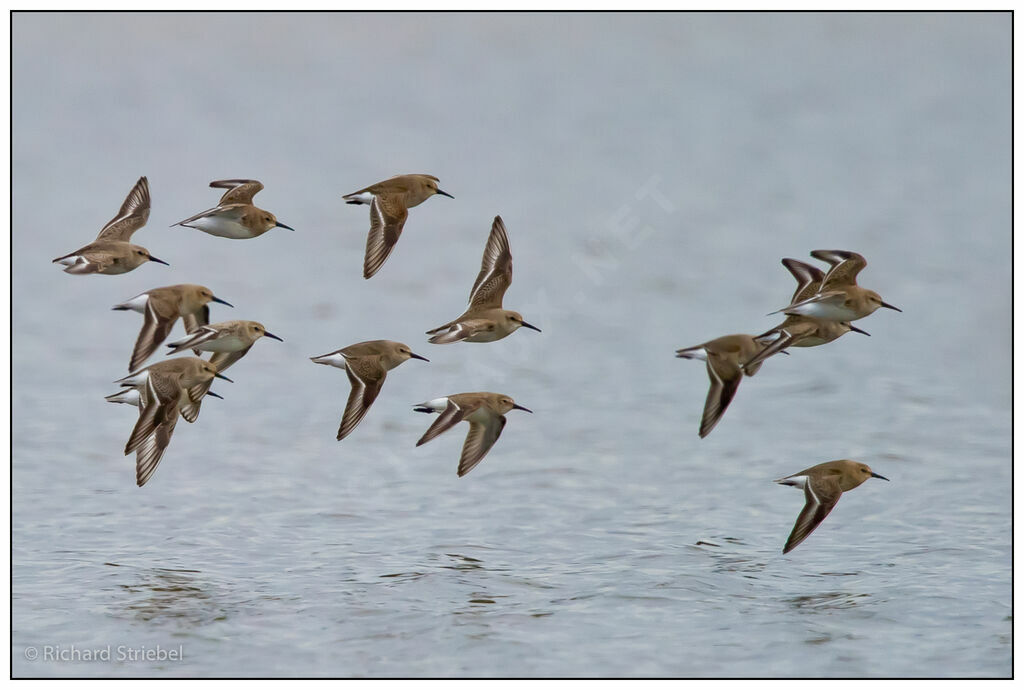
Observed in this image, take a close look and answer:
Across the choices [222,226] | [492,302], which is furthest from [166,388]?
[492,302]

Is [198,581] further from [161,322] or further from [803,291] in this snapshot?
[803,291]

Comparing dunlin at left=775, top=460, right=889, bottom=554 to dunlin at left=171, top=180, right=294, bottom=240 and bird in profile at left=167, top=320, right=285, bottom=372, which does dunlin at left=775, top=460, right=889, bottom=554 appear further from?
dunlin at left=171, top=180, right=294, bottom=240

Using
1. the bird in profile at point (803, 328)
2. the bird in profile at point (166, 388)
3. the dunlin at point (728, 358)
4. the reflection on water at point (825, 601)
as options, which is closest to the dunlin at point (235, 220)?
the bird in profile at point (166, 388)

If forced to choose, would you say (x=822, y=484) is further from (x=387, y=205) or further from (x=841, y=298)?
(x=387, y=205)

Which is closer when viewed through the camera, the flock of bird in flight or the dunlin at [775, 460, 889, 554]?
the flock of bird in flight

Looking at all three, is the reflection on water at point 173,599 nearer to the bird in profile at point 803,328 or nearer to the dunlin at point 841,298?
the bird in profile at point 803,328

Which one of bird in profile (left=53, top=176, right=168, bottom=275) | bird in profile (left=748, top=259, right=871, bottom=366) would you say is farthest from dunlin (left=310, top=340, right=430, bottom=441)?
bird in profile (left=748, top=259, right=871, bottom=366)
